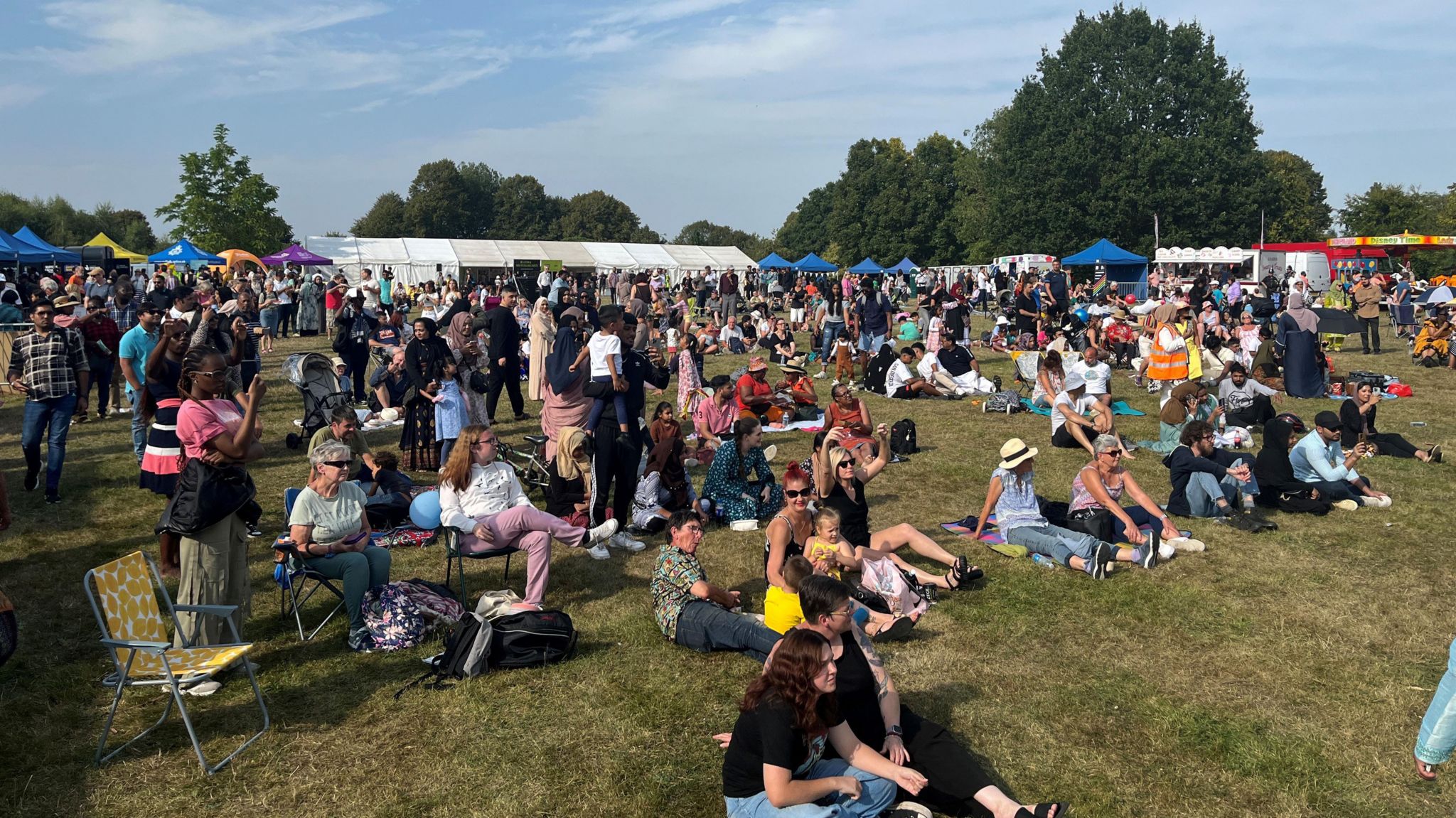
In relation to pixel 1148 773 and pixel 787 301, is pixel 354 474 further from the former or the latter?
pixel 787 301

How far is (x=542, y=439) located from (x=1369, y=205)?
72.5 meters

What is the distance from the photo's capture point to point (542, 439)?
10.4 m

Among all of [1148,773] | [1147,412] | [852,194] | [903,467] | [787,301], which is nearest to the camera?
[1148,773]

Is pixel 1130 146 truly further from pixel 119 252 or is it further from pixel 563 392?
pixel 563 392

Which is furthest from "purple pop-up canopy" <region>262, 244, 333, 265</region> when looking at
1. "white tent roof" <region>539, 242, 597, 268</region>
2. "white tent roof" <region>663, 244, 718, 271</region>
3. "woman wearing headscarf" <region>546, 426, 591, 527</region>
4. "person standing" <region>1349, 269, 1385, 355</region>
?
"person standing" <region>1349, 269, 1385, 355</region>

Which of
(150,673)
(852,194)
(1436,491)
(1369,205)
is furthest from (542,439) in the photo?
(1369,205)

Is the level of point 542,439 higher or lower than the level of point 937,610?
higher

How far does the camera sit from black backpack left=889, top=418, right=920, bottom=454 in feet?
38.4

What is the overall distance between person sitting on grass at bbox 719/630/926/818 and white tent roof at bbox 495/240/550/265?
49.3 metres

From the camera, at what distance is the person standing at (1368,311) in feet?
67.6

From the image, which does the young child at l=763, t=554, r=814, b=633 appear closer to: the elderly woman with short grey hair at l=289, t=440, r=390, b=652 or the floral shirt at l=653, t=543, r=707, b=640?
the floral shirt at l=653, t=543, r=707, b=640

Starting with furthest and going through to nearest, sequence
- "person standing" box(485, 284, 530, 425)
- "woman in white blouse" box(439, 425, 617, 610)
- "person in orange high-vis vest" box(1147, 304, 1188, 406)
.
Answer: "person in orange high-vis vest" box(1147, 304, 1188, 406) < "person standing" box(485, 284, 530, 425) < "woman in white blouse" box(439, 425, 617, 610)

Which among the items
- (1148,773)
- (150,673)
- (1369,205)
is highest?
(1369,205)

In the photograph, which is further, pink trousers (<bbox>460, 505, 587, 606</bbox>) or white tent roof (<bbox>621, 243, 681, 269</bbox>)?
white tent roof (<bbox>621, 243, 681, 269</bbox>)
